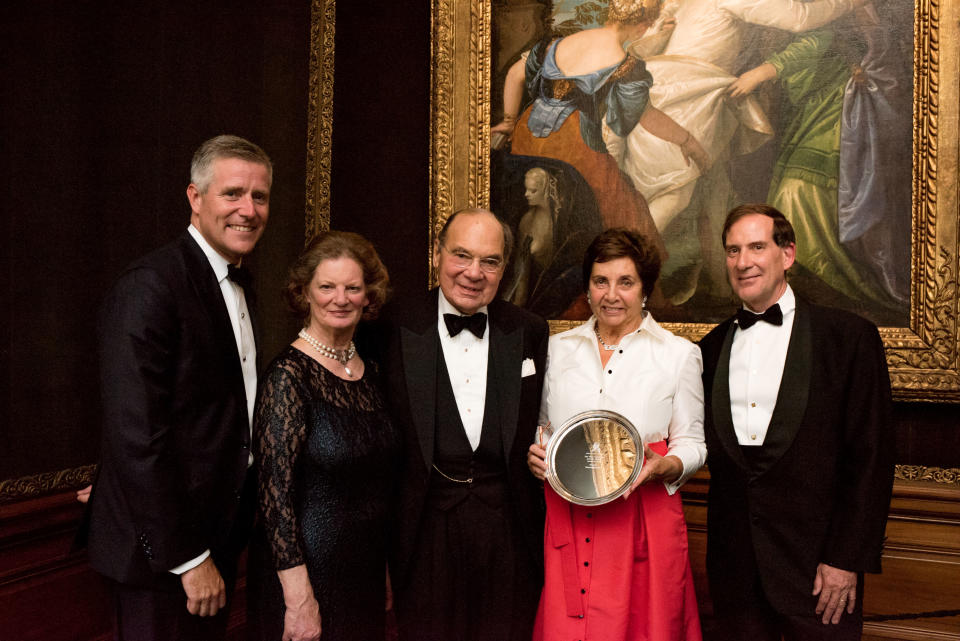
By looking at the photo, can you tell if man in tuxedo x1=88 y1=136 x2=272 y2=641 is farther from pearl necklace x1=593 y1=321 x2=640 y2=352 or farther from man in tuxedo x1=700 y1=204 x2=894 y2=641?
man in tuxedo x1=700 y1=204 x2=894 y2=641

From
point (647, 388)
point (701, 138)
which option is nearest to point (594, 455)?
point (647, 388)

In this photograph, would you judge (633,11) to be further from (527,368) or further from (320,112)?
(527,368)

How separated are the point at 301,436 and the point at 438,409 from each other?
54 cm

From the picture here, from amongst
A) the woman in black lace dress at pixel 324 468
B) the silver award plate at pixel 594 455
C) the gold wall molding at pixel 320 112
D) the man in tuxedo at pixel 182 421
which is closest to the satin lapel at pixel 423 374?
the woman in black lace dress at pixel 324 468

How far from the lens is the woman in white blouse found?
2.26m

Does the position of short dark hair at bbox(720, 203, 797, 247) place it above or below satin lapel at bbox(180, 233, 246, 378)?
above

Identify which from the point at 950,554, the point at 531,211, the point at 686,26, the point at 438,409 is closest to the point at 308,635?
the point at 438,409

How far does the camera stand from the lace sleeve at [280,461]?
199cm

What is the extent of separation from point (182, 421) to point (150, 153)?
1374 mm

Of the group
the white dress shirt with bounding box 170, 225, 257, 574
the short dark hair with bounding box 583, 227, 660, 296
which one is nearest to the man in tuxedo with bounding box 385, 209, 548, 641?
the short dark hair with bounding box 583, 227, 660, 296

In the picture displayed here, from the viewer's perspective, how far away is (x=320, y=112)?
157 inches

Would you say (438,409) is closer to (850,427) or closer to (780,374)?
(780,374)

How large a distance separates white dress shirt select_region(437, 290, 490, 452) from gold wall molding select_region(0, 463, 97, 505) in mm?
1467

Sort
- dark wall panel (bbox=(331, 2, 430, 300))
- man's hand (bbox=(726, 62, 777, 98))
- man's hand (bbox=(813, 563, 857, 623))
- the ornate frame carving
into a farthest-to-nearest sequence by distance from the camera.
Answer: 1. dark wall panel (bbox=(331, 2, 430, 300))
2. man's hand (bbox=(726, 62, 777, 98))
3. the ornate frame carving
4. man's hand (bbox=(813, 563, 857, 623))
